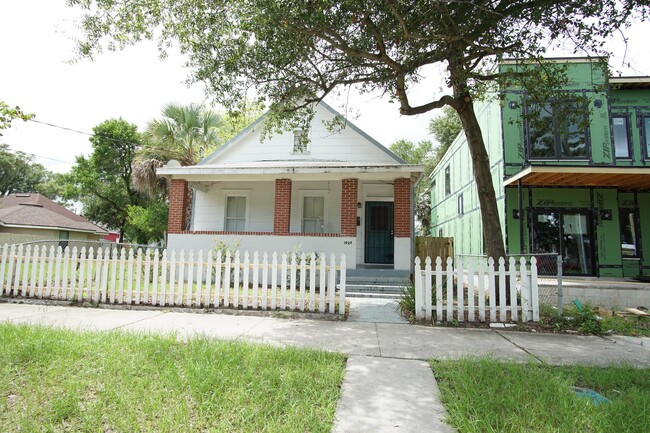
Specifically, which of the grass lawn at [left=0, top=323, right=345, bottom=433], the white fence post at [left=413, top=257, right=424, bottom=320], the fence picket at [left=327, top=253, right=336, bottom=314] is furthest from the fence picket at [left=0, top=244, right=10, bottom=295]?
the white fence post at [left=413, top=257, right=424, bottom=320]

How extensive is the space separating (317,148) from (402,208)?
4.46 m

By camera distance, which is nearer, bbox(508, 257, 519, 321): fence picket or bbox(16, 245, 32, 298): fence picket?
bbox(508, 257, 519, 321): fence picket

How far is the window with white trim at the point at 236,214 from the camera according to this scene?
13.6m

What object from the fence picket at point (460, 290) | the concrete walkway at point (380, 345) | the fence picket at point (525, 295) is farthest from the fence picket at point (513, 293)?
the fence picket at point (460, 290)

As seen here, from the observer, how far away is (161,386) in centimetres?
306

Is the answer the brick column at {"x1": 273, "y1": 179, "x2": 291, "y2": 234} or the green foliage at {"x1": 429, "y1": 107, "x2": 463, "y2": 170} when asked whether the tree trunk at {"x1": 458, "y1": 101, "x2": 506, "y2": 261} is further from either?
the green foliage at {"x1": 429, "y1": 107, "x2": 463, "y2": 170}

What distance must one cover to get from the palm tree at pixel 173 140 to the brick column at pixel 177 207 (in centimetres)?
619

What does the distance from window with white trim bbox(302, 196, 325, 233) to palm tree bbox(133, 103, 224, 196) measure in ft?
25.2

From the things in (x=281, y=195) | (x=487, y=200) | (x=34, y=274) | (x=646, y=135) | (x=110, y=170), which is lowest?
(x=34, y=274)

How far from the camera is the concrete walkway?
2.85 meters

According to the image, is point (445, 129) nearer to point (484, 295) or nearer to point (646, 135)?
point (646, 135)

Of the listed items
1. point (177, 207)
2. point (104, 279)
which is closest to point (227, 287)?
point (104, 279)

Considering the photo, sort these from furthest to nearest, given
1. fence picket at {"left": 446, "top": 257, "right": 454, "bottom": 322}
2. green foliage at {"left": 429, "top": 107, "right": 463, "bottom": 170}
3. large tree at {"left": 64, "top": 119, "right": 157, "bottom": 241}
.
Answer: green foliage at {"left": 429, "top": 107, "right": 463, "bottom": 170} → large tree at {"left": 64, "top": 119, "right": 157, "bottom": 241} → fence picket at {"left": 446, "top": 257, "right": 454, "bottom": 322}

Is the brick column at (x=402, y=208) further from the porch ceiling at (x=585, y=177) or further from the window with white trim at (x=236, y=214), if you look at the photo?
the window with white trim at (x=236, y=214)
